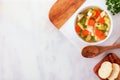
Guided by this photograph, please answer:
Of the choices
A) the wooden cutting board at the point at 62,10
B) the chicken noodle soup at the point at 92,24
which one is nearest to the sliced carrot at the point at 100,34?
the chicken noodle soup at the point at 92,24

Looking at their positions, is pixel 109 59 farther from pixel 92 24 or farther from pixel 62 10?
pixel 62 10

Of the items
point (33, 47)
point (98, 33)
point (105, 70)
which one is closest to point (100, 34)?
point (98, 33)

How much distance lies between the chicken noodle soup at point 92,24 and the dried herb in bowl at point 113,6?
26mm

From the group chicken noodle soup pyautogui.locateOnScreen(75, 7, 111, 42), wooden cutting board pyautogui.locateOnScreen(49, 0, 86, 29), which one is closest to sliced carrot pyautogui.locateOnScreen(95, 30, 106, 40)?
chicken noodle soup pyautogui.locateOnScreen(75, 7, 111, 42)

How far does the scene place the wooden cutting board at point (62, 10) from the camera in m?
1.16

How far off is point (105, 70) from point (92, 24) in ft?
0.54

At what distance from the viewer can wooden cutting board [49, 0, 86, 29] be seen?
1158mm

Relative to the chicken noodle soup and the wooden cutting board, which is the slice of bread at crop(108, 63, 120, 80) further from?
the wooden cutting board

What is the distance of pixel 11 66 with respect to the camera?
1201mm

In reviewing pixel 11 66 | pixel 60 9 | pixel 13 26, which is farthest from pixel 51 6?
pixel 11 66

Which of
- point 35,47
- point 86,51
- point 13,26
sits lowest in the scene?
point 86,51

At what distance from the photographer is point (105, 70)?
3.61ft

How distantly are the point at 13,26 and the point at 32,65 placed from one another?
0.16 m

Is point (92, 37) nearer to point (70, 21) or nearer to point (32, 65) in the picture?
point (70, 21)
